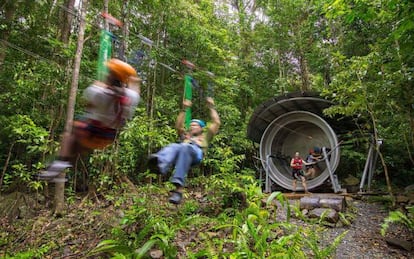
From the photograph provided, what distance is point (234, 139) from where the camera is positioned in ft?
39.4

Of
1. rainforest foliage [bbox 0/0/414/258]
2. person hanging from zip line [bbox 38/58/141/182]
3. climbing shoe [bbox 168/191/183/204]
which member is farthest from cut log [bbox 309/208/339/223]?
person hanging from zip line [bbox 38/58/141/182]

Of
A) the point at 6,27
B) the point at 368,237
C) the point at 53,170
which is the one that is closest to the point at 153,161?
the point at 53,170

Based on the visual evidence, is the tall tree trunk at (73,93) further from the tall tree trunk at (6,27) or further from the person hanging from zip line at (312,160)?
the person hanging from zip line at (312,160)

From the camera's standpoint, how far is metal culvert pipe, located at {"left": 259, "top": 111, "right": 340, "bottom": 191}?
387 inches

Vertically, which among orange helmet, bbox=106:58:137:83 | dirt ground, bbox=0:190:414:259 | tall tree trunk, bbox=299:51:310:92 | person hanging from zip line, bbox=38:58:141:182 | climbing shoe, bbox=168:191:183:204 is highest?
tall tree trunk, bbox=299:51:310:92

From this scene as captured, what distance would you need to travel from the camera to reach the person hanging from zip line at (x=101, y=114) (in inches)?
134

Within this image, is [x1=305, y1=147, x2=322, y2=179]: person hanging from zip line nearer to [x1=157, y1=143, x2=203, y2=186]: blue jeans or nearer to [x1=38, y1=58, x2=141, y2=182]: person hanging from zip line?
[x1=157, y1=143, x2=203, y2=186]: blue jeans

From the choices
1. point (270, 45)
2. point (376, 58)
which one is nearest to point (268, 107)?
point (376, 58)

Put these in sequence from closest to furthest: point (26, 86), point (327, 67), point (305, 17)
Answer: point (26, 86) < point (327, 67) < point (305, 17)

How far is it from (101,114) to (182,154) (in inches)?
46.5

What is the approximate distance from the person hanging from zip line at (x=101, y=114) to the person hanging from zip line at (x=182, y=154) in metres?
0.67

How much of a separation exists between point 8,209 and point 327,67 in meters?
12.4

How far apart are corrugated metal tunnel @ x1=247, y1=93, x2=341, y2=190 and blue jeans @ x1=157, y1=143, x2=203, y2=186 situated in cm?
652

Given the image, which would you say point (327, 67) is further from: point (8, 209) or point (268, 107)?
point (8, 209)
